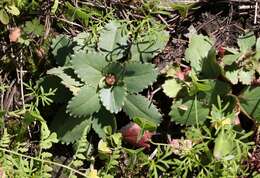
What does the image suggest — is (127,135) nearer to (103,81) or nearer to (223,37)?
(103,81)

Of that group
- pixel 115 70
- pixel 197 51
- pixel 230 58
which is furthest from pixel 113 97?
pixel 230 58

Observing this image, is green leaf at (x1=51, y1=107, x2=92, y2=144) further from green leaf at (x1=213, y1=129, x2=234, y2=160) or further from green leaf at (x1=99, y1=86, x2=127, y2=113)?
green leaf at (x1=213, y1=129, x2=234, y2=160)

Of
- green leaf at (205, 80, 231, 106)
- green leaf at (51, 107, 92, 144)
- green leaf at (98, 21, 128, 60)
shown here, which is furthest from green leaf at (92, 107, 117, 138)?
green leaf at (205, 80, 231, 106)

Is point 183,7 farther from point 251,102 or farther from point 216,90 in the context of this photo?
point 251,102

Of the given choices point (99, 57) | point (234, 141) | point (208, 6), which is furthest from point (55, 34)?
point (234, 141)

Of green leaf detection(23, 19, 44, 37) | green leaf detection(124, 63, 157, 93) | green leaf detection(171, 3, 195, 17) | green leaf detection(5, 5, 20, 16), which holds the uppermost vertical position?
green leaf detection(171, 3, 195, 17)

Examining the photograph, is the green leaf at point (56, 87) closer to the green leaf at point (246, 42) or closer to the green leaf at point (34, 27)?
the green leaf at point (34, 27)
